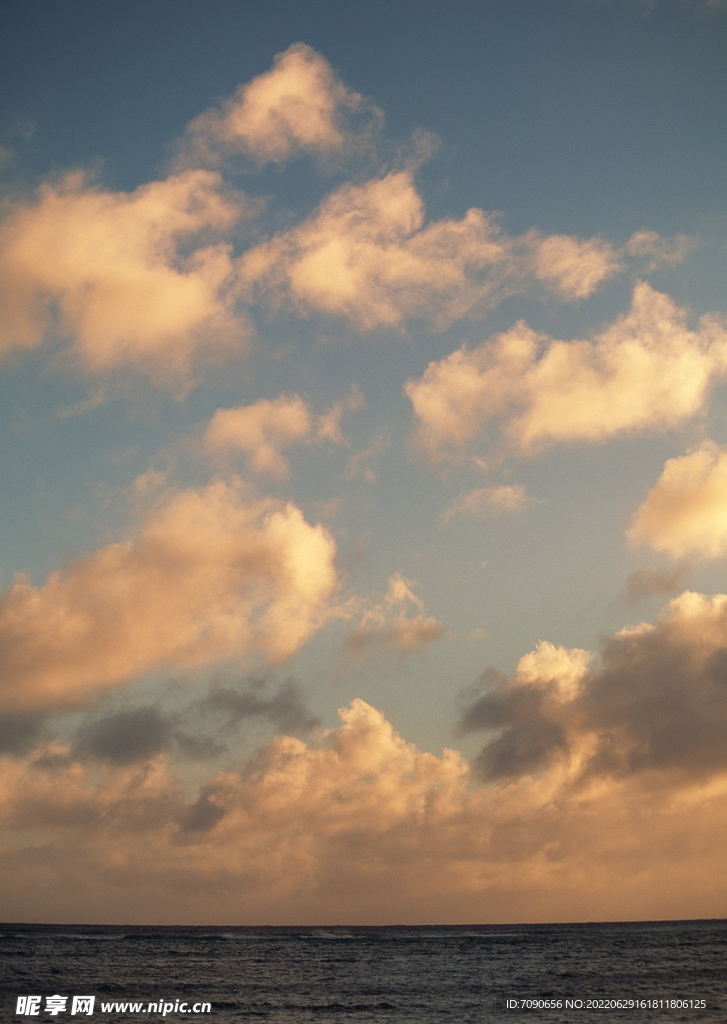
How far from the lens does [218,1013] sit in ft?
146

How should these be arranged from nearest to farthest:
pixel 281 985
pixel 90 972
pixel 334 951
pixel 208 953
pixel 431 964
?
pixel 281 985 < pixel 90 972 < pixel 431 964 < pixel 208 953 < pixel 334 951

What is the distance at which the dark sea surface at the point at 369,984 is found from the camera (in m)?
44.6

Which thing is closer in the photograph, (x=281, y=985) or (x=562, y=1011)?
(x=562, y=1011)

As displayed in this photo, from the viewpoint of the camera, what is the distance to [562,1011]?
46.0 meters

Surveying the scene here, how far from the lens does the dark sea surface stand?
44562mm

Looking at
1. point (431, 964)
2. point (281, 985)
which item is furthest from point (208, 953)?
point (281, 985)

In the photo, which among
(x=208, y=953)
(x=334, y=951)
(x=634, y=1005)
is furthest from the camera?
(x=334, y=951)

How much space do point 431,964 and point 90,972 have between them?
3939 cm

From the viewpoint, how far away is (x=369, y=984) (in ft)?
201

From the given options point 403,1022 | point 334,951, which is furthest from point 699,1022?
point 334,951

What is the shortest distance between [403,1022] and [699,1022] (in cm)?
1802

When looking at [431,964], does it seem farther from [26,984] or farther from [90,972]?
[26,984]

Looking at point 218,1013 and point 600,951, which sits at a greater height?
point 218,1013

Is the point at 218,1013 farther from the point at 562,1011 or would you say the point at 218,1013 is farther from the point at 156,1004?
the point at 562,1011
